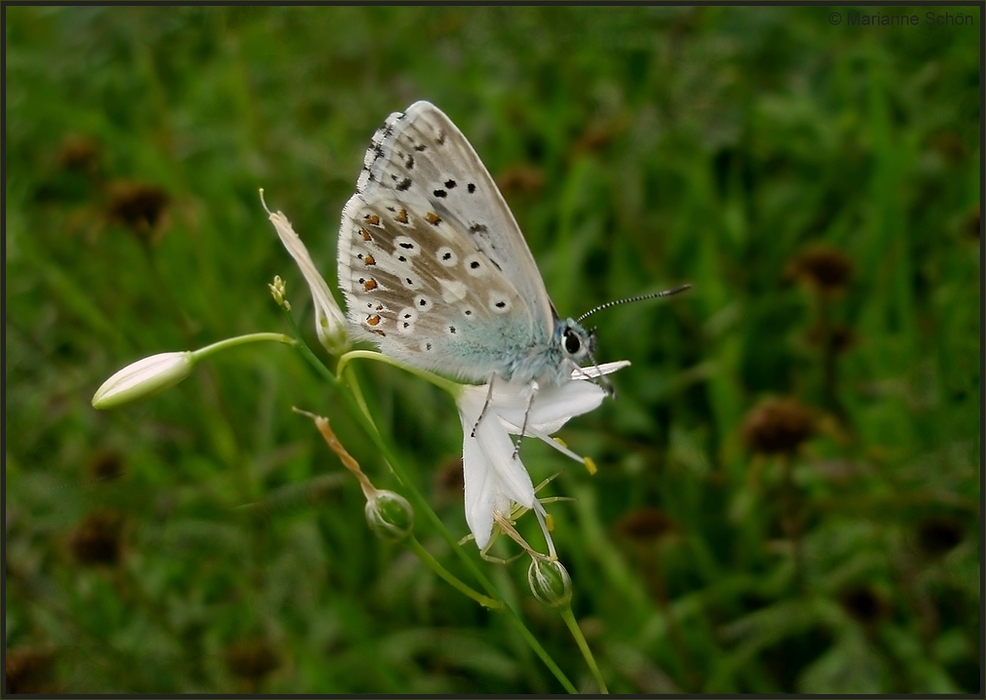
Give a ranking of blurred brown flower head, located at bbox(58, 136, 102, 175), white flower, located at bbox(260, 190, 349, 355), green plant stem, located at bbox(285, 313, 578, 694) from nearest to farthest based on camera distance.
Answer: green plant stem, located at bbox(285, 313, 578, 694), white flower, located at bbox(260, 190, 349, 355), blurred brown flower head, located at bbox(58, 136, 102, 175)

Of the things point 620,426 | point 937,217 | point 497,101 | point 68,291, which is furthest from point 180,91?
point 937,217

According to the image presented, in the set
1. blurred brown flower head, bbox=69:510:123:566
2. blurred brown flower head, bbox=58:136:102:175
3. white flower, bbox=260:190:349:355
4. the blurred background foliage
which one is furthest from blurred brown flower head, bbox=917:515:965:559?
blurred brown flower head, bbox=58:136:102:175

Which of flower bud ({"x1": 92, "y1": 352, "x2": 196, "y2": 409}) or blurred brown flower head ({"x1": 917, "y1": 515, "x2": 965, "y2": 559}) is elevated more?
flower bud ({"x1": 92, "y1": 352, "x2": 196, "y2": 409})

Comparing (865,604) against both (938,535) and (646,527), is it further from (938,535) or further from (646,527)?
(646,527)

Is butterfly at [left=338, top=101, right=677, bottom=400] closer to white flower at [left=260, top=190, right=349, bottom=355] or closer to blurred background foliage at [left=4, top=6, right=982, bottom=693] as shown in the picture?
white flower at [left=260, top=190, right=349, bottom=355]

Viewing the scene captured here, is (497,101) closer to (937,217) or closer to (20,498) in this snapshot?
(937,217)

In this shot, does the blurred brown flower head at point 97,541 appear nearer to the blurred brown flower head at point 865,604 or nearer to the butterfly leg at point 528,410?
the butterfly leg at point 528,410

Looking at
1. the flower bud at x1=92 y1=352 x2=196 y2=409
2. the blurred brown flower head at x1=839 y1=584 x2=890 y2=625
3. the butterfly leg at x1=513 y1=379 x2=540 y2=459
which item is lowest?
the blurred brown flower head at x1=839 y1=584 x2=890 y2=625
